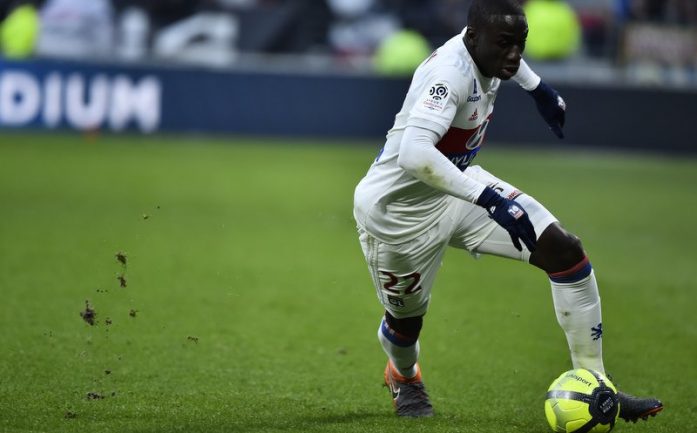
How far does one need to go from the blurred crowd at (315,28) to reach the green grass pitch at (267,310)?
5.92 meters

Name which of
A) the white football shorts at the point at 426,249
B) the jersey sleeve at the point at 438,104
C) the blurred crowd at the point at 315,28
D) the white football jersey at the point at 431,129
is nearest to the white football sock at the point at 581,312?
the white football shorts at the point at 426,249

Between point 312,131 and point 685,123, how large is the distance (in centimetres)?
721

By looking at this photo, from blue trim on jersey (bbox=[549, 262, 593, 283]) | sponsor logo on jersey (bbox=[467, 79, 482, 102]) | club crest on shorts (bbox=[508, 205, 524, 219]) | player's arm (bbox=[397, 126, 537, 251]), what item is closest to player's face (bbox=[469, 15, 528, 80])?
sponsor logo on jersey (bbox=[467, 79, 482, 102])

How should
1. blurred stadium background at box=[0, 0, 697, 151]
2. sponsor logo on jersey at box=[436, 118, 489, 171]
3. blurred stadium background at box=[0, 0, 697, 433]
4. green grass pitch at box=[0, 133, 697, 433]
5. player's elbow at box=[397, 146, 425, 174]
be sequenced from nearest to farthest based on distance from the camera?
player's elbow at box=[397, 146, 425, 174] → sponsor logo on jersey at box=[436, 118, 489, 171] → green grass pitch at box=[0, 133, 697, 433] → blurred stadium background at box=[0, 0, 697, 433] → blurred stadium background at box=[0, 0, 697, 151]

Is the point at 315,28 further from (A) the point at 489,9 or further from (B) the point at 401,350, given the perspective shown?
(A) the point at 489,9

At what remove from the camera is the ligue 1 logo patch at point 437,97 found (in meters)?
4.97

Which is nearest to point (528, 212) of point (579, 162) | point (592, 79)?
point (579, 162)

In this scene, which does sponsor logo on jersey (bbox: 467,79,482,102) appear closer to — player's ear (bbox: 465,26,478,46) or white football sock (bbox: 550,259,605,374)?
player's ear (bbox: 465,26,478,46)

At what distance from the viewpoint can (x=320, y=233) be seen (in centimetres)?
1234

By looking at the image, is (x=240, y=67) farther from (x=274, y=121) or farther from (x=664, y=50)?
(x=664, y=50)

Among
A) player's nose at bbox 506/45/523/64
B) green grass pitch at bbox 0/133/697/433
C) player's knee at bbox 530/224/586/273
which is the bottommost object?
green grass pitch at bbox 0/133/697/433

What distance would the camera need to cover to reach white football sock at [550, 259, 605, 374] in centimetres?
523

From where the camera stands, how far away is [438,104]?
4.97m

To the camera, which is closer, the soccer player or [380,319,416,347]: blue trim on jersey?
the soccer player
